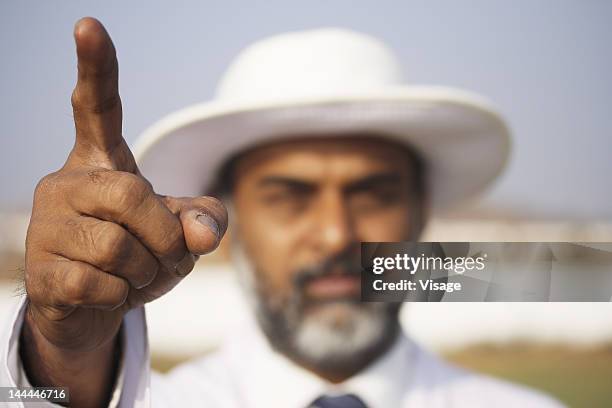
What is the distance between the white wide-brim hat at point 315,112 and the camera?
93 cm

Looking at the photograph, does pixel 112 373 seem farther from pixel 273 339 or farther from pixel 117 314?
pixel 273 339

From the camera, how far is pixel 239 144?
Answer: 3.37ft

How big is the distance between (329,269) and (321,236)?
6cm

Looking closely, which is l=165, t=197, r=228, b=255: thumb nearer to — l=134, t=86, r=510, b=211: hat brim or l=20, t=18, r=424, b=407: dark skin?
l=20, t=18, r=424, b=407: dark skin

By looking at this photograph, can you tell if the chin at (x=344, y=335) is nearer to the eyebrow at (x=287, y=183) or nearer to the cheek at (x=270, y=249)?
the cheek at (x=270, y=249)

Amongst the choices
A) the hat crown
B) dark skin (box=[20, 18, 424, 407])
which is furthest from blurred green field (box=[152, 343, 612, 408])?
dark skin (box=[20, 18, 424, 407])

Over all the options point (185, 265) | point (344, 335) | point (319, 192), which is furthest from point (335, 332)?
point (185, 265)

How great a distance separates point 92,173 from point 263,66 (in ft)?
1.90

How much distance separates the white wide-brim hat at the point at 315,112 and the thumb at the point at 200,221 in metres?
0.48

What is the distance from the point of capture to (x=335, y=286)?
3.28 feet

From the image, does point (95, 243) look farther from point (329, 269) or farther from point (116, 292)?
point (329, 269)

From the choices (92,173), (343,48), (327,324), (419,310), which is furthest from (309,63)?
(419,310)

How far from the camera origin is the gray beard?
1003mm

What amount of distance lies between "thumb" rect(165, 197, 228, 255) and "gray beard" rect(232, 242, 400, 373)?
58 centimetres
